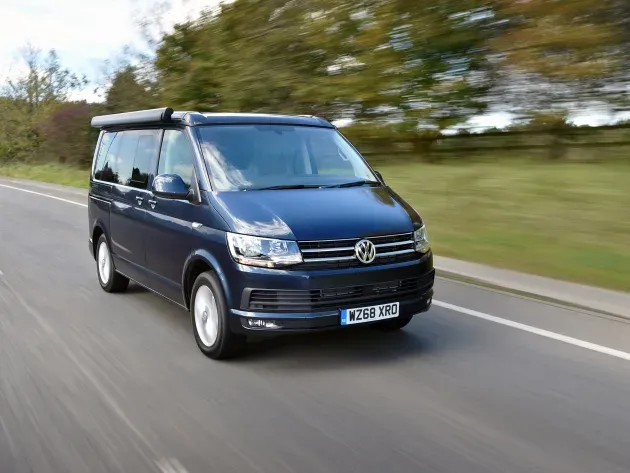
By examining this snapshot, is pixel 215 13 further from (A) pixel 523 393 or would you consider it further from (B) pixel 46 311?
(A) pixel 523 393

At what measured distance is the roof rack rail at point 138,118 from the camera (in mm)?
6465

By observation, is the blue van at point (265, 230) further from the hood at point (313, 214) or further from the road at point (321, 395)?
the road at point (321, 395)

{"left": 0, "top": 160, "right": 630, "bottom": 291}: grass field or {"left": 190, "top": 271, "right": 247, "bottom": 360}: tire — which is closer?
{"left": 190, "top": 271, "right": 247, "bottom": 360}: tire

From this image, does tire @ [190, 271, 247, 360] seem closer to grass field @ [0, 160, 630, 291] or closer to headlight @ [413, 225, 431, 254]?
headlight @ [413, 225, 431, 254]

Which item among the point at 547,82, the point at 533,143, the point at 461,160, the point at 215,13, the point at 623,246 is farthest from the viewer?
the point at 215,13

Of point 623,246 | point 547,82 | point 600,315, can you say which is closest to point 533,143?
point 547,82

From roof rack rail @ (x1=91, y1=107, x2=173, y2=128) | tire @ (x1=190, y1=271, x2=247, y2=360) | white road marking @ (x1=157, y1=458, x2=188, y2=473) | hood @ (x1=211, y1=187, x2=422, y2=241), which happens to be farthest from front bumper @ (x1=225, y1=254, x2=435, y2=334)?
roof rack rail @ (x1=91, y1=107, x2=173, y2=128)

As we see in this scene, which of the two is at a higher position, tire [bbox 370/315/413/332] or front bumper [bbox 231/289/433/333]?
front bumper [bbox 231/289/433/333]

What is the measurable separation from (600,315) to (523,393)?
2.49 metres

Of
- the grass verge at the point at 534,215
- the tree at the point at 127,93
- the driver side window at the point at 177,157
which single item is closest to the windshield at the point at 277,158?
the driver side window at the point at 177,157

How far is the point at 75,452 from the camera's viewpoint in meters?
3.79

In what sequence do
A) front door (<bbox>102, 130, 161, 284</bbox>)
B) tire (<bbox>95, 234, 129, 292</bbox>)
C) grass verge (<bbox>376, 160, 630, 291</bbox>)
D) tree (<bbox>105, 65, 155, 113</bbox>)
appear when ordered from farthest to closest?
tree (<bbox>105, 65, 155, 113</bbox>), grass verge (<bbox>376, 160, 630, 291</bbox>), tire (<bbox>95, 234, 129, 292</bbox>), front door (<bbox>102, 130, 161, 284</bbox>)

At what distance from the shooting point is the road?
3.74 metres

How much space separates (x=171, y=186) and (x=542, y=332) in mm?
3373
